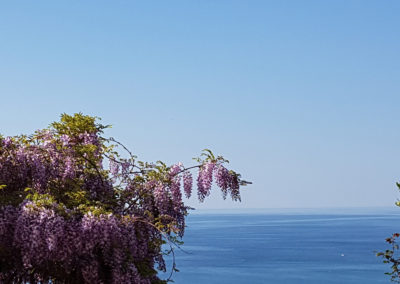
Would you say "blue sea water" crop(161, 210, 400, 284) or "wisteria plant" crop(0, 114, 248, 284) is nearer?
"wisteria plant" crop(0, 114, 248, 284)

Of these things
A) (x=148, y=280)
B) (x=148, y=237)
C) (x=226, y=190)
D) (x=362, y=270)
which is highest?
(x=226, y=190)

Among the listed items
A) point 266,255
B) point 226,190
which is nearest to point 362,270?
point 266,255

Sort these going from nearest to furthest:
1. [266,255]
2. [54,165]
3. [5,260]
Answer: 1. [5,260]
2. [54,165]
3. [266,255]

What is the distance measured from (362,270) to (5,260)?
265 feet

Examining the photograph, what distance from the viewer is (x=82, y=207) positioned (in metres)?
8.30

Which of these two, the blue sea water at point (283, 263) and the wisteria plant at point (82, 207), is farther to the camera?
the blue sea water at point (283, 263)

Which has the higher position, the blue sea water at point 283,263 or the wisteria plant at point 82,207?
the wisteria plant at point 82,207

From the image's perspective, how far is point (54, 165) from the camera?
9.23m

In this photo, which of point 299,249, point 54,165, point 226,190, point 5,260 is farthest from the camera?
point 299,249

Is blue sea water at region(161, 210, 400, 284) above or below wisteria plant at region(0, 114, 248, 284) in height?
below

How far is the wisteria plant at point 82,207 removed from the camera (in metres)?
Answer: 7.95

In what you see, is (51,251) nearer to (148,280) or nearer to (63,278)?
(63,278)

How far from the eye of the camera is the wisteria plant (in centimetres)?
795

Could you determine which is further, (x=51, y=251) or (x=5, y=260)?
(x=5, y=260)
